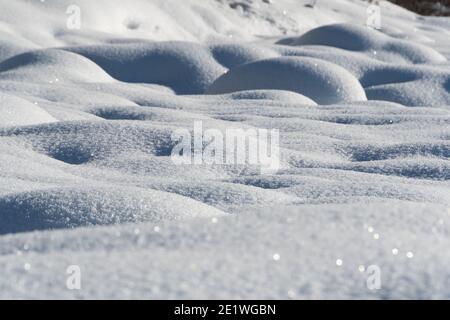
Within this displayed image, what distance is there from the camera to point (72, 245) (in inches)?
47.1

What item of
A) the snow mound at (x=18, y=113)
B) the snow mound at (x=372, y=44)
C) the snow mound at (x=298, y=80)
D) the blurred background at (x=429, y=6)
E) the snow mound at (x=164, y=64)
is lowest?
the snow mound at (x=18, y=113)

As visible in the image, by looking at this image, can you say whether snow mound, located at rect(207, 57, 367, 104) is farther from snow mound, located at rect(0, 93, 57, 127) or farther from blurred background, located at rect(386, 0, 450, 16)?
blurred background, located at rect(386, 0, 450, 16)

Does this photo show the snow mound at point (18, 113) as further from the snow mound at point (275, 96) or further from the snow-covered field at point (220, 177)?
the snow mound at point (275, 96)

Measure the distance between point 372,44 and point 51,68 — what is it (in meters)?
2.50

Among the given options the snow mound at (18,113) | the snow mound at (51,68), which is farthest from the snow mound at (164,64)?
the snow mound at (18,113)

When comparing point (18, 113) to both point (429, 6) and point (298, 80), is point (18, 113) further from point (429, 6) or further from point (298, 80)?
point (429, 6)

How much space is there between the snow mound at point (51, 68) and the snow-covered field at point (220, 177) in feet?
0.04

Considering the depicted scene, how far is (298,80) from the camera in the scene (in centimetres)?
421

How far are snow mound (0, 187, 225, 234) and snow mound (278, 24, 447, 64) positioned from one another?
4309 millimetres

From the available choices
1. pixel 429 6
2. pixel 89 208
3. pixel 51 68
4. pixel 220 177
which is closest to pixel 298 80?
pixel 51 68

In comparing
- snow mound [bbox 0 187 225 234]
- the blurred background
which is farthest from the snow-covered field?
the blurred background

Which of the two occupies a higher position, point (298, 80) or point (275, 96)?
point (298, 80)

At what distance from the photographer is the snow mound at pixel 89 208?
1.53m
